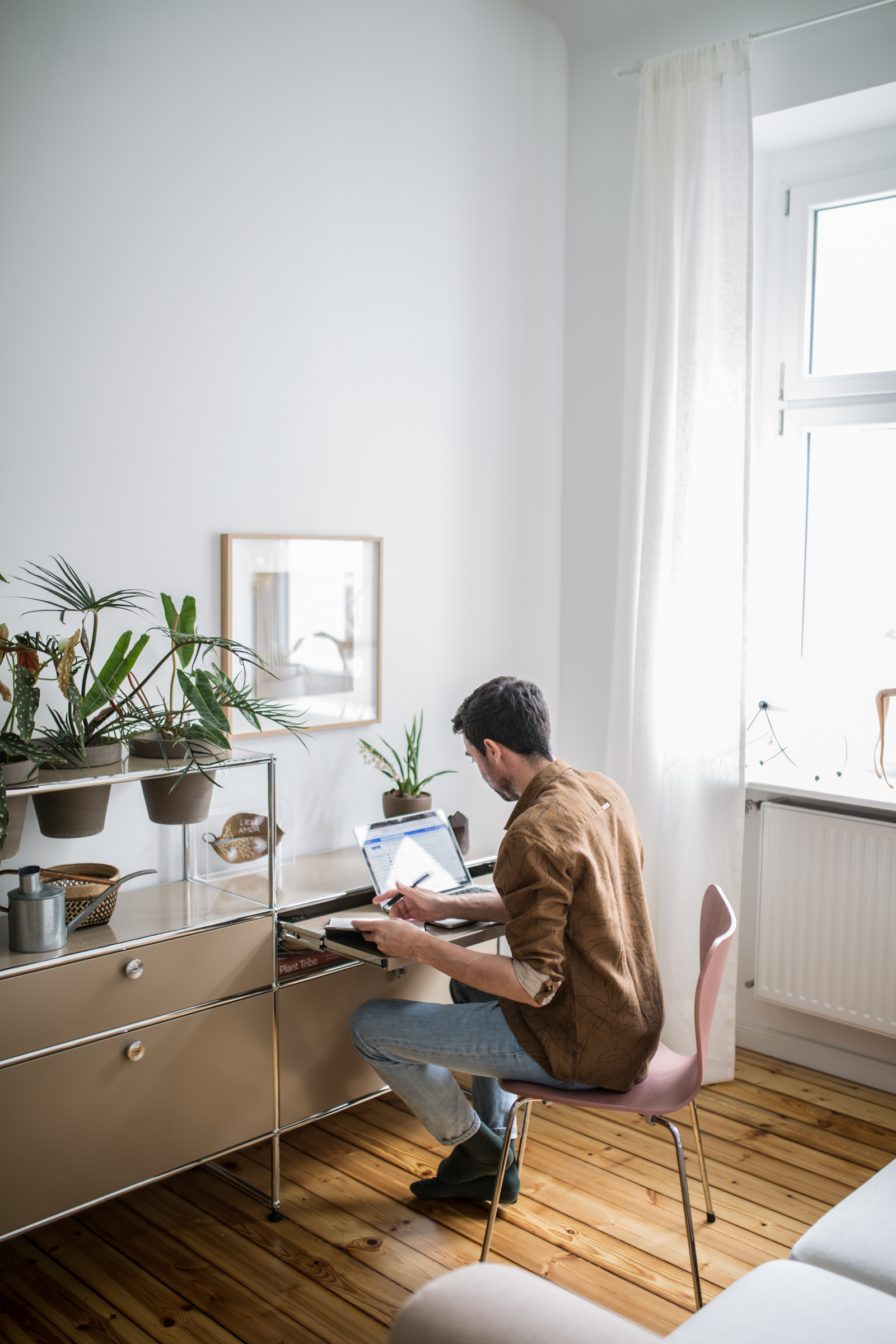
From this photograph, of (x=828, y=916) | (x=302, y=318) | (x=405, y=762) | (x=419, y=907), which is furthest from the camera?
(x=405, y=762)

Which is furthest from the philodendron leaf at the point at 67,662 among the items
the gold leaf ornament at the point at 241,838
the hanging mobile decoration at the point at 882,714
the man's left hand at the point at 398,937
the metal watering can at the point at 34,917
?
the hanging mobile decoration at the point at 882,714

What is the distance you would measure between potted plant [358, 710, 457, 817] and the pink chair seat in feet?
2.79

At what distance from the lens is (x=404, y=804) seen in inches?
111

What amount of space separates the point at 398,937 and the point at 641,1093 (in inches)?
21.3

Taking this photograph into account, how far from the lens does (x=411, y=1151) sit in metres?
2.59

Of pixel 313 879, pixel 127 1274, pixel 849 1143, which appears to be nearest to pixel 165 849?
pixel 313 879

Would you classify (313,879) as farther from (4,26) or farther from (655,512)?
(4,26)

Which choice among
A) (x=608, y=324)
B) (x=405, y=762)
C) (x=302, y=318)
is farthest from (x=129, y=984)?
(x=608, y=324)

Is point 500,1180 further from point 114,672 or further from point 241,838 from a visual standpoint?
point 114,672

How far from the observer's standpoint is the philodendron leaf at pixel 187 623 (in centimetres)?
225

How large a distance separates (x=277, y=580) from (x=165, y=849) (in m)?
0.70

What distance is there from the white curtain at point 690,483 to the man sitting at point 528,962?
85cm

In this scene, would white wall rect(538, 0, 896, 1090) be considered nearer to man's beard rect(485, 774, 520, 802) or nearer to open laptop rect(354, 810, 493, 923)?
open laptop rect(354, 810, 493, 923)

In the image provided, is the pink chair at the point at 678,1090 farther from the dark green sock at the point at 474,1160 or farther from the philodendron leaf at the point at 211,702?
the philodendron leaf at the point at 211,702
